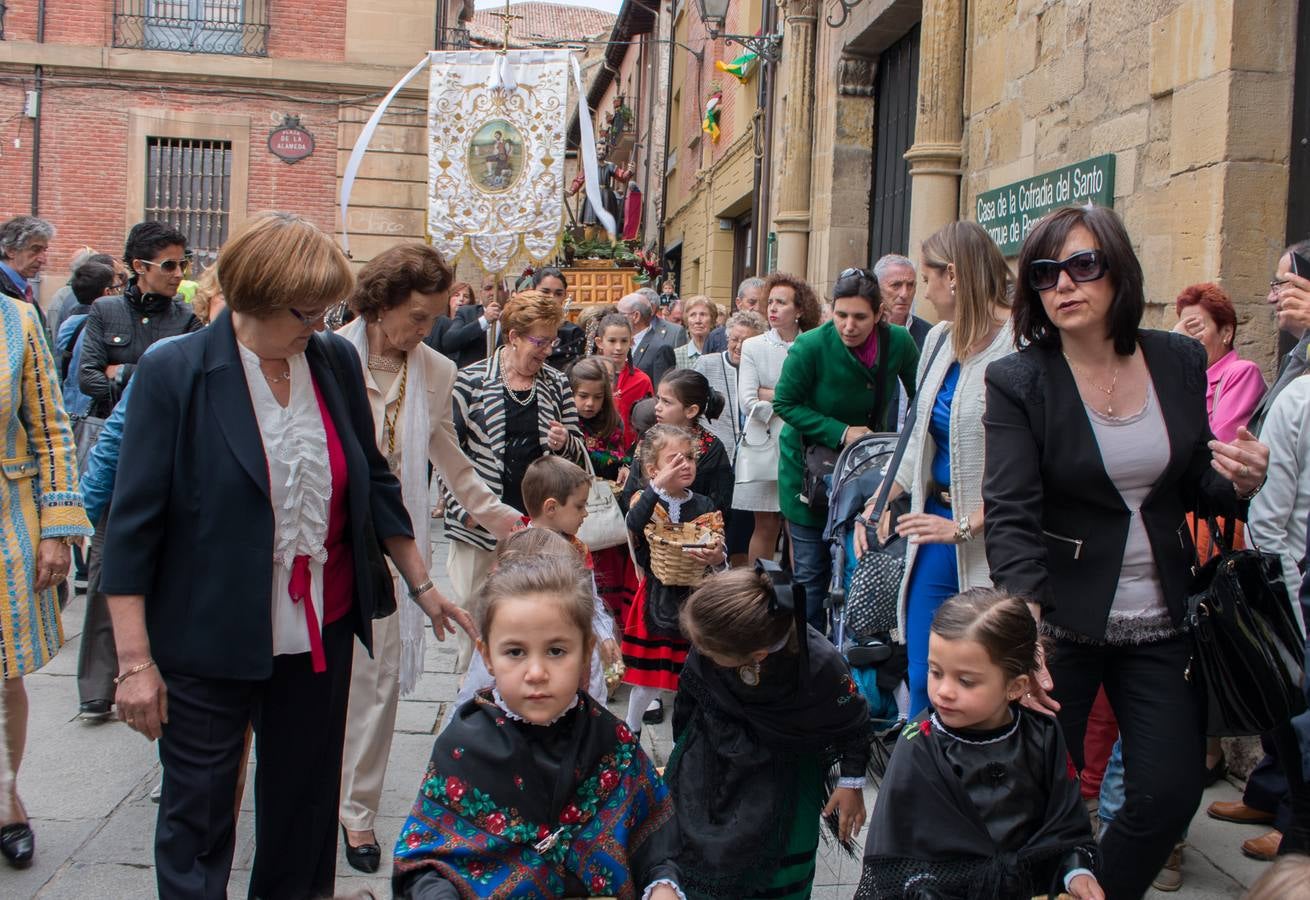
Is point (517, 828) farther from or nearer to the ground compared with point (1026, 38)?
nearer to the ground

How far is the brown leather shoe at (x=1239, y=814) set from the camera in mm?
4637

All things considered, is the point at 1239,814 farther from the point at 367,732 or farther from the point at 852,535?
the point at 367,732

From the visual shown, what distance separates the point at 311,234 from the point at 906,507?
2506 millimetres

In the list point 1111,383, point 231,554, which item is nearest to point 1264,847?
point 1111,383

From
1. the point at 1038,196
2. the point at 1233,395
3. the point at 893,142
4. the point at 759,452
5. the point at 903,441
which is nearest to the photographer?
the point at 903,441

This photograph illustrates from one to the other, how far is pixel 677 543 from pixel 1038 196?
3.41 m

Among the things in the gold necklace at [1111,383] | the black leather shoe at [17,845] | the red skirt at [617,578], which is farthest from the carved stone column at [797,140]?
the black leather shoe at [17,845]

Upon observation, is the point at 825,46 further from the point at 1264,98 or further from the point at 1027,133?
the point at 1264,98

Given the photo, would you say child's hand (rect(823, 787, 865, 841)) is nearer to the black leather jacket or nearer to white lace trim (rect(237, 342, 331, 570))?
white lace trim (rect(237, 342, 331, 570))

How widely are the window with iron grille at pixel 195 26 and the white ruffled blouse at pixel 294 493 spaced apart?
65.6ft

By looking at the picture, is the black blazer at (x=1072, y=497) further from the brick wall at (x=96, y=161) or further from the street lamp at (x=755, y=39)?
the brick wall at (x=96, y=161)

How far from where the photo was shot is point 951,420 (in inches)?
158

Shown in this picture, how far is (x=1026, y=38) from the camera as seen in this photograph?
300 inches

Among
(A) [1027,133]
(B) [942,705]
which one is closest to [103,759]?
(B) [942,705]
